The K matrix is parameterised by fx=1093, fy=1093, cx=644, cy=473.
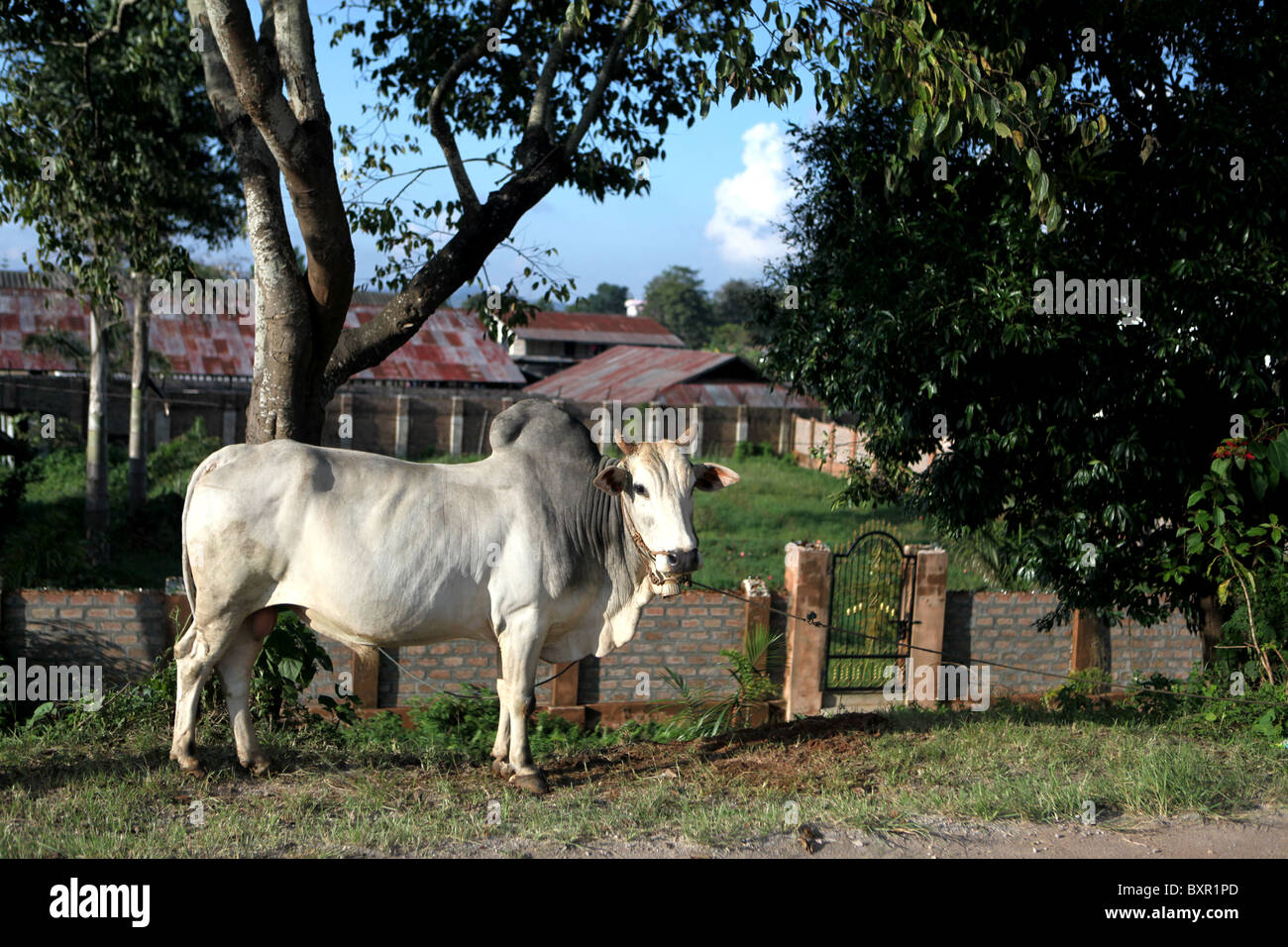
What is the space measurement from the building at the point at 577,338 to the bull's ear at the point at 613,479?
4153cm

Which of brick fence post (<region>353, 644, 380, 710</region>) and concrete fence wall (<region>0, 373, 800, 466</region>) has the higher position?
concrete fence wall (<region>0, 373, 800, 466</region>)

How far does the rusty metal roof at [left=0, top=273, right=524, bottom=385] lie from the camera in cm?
2820

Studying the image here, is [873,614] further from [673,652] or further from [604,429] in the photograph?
[604,429]

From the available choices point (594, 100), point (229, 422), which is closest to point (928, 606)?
point (594, 100)

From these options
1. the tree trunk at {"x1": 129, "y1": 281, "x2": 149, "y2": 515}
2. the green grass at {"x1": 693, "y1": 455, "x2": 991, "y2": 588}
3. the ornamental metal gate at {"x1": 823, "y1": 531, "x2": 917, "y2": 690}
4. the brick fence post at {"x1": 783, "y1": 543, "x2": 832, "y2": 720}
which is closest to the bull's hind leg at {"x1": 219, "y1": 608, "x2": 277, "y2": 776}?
the brick fence post at {"x1": 783, "y1": 543, "x2": 832, "y2": 720}

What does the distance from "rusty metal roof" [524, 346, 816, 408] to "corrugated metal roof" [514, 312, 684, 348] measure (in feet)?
39.2

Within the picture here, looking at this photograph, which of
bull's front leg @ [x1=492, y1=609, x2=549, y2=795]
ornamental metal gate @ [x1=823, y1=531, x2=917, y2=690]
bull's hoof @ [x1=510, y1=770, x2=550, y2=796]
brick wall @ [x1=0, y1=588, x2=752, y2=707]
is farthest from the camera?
ornamental metal gate @ [x1=823, y1=531, x2=917, y2=690]

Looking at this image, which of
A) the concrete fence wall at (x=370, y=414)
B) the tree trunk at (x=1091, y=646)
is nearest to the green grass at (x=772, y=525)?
the tree trunk at (x=1091, y=646)

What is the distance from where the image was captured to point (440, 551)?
504 centimetres

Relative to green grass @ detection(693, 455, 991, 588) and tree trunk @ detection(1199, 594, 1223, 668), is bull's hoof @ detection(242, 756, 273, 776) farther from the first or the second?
green grass @ detection(693, 455, 991, 588)

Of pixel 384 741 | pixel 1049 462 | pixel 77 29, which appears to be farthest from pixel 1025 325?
pixel 77 29

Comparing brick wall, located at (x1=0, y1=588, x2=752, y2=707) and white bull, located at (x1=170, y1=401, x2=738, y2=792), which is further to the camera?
brick wall, located at (x1=0, y1=588, x2=752, y2=707)

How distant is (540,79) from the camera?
24.9 feet
